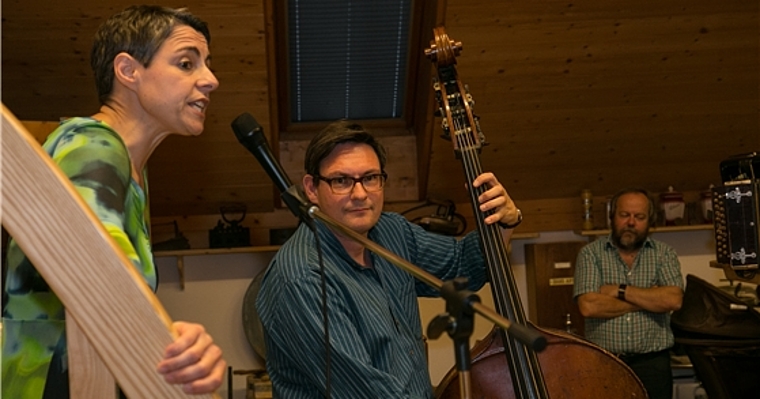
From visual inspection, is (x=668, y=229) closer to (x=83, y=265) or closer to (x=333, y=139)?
(x=333, y=139)

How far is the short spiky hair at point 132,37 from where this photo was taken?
158 centimetres

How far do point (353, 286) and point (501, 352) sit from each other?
0.43 meters

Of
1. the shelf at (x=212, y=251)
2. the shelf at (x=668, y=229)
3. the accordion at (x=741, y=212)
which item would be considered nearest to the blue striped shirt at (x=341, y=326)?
the accordion at (x=741, y=212)

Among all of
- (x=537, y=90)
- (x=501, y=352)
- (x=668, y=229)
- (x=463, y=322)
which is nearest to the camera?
(x=463, y=322)

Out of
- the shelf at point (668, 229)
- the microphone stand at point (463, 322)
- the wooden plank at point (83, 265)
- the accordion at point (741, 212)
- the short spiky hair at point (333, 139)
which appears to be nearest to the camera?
the wooden plank at point (83, 265)

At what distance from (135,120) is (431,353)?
473 cm

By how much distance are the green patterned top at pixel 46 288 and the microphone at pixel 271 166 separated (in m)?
0.36

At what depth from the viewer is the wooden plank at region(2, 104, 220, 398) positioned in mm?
978

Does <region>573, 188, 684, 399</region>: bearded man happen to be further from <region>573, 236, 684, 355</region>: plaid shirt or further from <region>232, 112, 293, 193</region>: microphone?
<region>232, 112, 293, 193</region>: microphone

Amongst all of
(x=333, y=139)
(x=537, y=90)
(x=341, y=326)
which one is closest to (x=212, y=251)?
(x=537, y=90)

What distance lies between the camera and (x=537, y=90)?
5449 millimetres

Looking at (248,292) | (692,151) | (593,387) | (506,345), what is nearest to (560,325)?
(692,151)

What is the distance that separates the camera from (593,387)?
8.04 ft

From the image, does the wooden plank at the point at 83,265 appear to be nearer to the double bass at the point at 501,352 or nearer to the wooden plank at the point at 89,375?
the wooden plank at the point at 89,375
